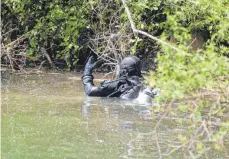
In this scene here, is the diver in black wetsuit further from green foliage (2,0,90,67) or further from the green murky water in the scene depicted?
green foliage (2,0,90,67)

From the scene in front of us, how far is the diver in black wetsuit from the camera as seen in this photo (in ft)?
32.2

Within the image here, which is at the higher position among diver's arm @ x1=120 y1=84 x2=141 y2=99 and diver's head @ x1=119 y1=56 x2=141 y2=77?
diver's head @ x1=119 y1=56 x2=141 y2=77

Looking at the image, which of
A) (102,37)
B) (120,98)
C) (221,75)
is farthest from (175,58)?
(102,37)

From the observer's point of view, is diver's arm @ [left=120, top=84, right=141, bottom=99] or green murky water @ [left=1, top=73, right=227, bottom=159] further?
diver's arm @ [left=120, top=84, right=141, bottom=99]

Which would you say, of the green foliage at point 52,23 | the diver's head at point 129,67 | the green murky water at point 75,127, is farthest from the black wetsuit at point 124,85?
the green foliage at point 52,23

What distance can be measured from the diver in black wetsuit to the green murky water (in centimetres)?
18

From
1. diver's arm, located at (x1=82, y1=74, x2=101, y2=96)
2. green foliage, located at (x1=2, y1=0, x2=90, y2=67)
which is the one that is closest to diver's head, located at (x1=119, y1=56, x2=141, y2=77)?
diver's arm, located at (x1=82, y1=74, x2=101, y2=96)

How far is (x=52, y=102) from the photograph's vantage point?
904 centimetres

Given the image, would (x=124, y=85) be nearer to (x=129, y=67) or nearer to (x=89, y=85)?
(x=129, y=67)

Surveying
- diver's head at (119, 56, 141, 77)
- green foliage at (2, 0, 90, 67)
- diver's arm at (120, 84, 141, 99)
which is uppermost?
diver's head at (119, 56, 141, 77)

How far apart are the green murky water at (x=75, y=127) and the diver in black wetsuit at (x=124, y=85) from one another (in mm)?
182

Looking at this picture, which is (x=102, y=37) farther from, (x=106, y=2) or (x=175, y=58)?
(x=175, y=58)

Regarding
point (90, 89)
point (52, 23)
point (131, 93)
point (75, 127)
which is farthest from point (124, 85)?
point (52, 23)

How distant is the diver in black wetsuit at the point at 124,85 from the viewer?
32.2ft
